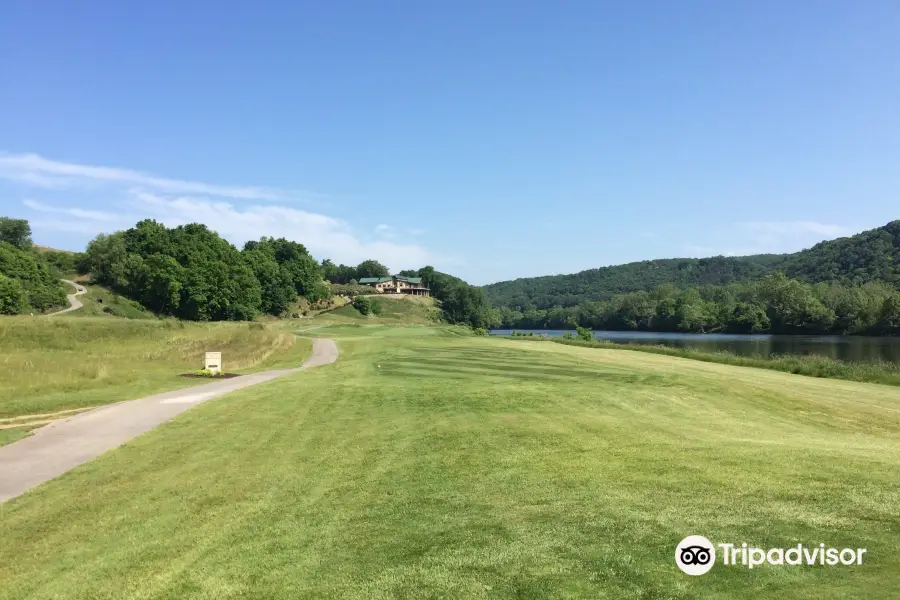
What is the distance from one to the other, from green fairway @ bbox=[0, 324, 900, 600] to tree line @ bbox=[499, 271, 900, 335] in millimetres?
100364

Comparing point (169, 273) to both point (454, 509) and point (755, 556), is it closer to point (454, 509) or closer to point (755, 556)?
point (454, 509)

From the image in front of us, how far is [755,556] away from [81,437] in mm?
12733

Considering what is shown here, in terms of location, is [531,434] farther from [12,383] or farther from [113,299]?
[113,299]

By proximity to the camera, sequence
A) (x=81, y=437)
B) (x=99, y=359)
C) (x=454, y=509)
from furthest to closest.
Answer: (x=99, y=359)
(x=81, y=437)
(x=454, y=509)

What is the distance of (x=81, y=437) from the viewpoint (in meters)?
12.3

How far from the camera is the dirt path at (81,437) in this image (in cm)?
969

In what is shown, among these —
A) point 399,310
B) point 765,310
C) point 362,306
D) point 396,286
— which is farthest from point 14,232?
point 765,310

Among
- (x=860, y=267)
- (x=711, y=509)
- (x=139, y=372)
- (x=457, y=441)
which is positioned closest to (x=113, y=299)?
(x=139, y=372)

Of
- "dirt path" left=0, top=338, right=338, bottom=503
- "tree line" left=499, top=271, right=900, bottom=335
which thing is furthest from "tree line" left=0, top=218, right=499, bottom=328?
"tree line" left=499, top=271, right=900, bottom=335

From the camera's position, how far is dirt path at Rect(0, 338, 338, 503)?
9.69m

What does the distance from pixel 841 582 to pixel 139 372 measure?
2561 centimetres

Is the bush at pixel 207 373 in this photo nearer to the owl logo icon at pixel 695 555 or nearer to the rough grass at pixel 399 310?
the owl logo icon at pixel 695 555

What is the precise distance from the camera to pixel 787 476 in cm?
701

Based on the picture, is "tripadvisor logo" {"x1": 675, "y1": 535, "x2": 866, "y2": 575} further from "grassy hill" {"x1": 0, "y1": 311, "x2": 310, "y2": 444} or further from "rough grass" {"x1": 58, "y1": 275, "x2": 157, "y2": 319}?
"rough grass" {"x1": 58, "y1": 275, "x2": 157, "y2": 319}
